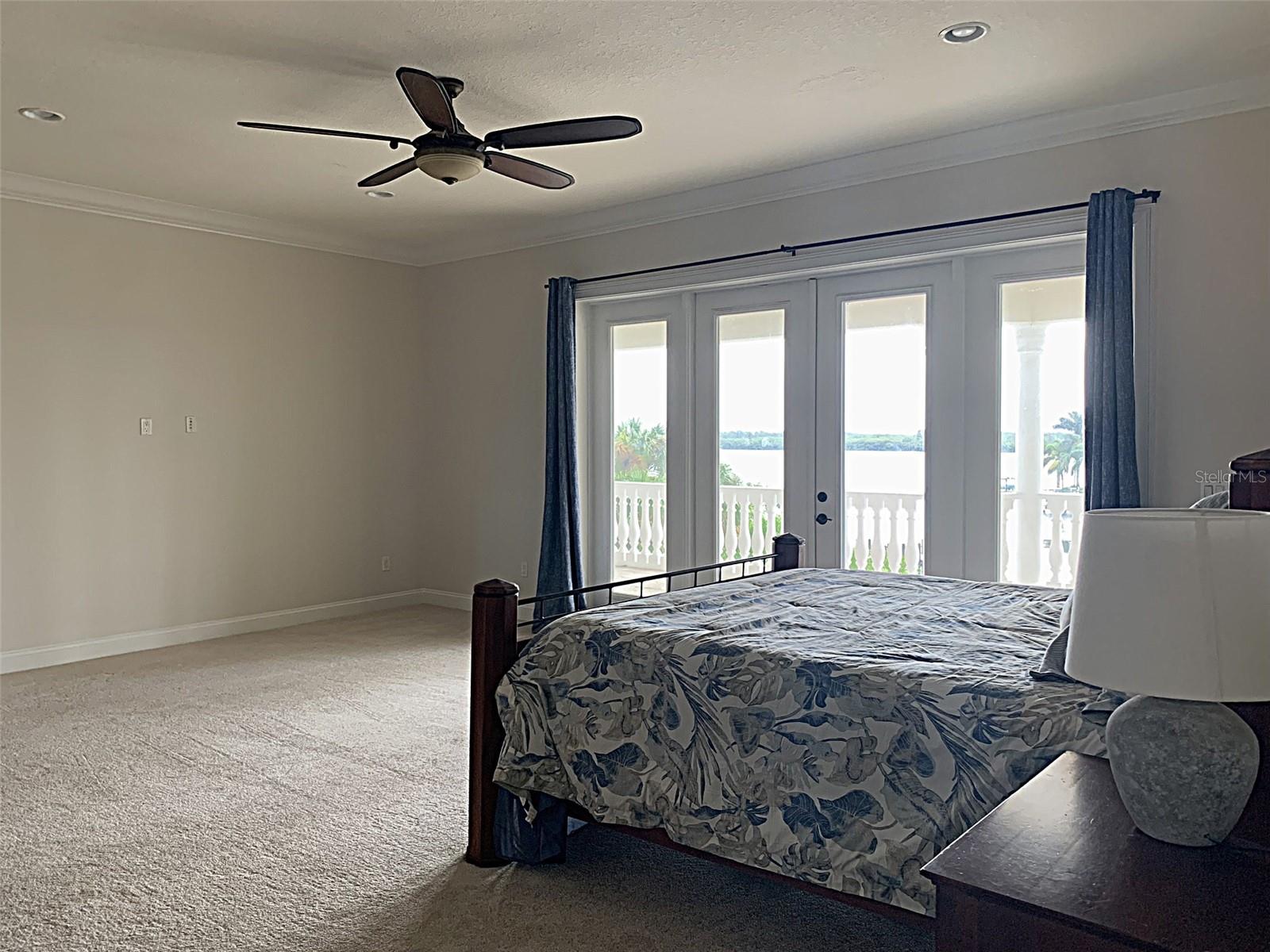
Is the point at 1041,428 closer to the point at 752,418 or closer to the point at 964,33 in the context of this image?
the point at 752,418

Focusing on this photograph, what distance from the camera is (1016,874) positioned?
1.34m

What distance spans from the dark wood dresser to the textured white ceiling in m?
2.67

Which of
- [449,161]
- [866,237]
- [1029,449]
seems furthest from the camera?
[866,237]

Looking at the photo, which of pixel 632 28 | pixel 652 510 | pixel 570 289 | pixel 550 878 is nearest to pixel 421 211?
pixel 570 289

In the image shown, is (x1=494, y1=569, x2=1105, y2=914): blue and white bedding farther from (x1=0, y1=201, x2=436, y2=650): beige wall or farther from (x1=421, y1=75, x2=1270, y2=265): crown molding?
(x1=0, y1=201, x2=436, y2=650): beige wall

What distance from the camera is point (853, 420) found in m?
4.99

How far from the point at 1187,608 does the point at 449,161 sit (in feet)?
9.50

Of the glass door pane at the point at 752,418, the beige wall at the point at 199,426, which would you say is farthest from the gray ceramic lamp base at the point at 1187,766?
the beige wall at the point at 199,426

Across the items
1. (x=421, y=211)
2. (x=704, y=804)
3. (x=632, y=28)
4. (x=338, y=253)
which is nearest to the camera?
(x=704, y=804)

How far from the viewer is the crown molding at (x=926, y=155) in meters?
3.84

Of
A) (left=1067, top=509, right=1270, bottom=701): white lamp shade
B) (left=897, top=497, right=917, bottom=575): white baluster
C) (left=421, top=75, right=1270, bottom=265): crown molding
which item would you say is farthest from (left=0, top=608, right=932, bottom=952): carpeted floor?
(left=421, top=75, right=1270, bottom=265): crown molding

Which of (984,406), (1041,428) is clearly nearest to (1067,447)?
(1041,428)

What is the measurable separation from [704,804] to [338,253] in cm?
533

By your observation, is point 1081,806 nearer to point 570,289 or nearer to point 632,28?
point 632,28
